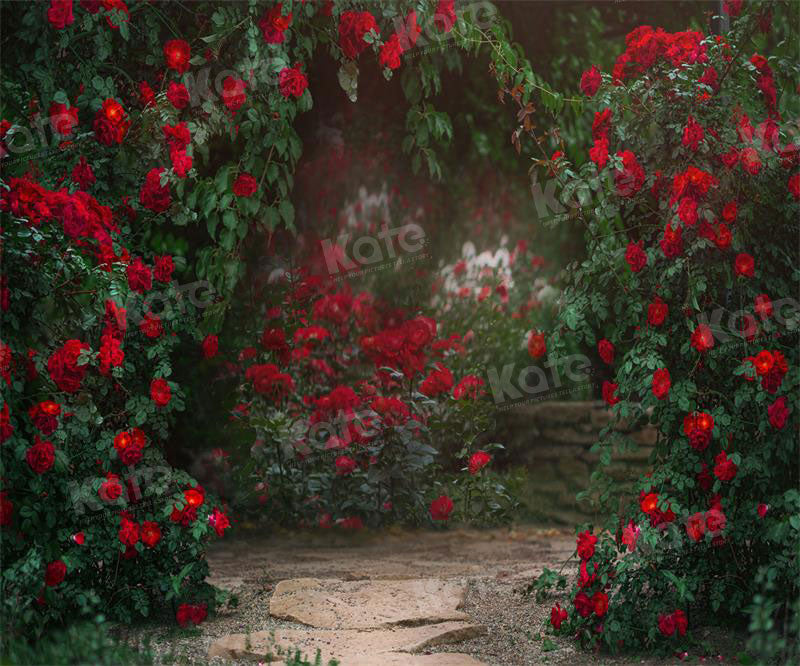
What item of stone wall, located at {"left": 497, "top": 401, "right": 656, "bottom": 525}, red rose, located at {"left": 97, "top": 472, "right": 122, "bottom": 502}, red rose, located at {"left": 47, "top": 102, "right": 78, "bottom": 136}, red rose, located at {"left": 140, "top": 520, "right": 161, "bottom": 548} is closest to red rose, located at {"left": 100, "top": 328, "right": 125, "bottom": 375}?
red rose, located at {"left": 97, "top": 472, "right": 122, "bottom": 502}

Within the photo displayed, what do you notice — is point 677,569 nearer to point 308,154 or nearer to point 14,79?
point 14,79

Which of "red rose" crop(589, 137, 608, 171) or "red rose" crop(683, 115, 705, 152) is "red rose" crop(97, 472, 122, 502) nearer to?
"red rose" crop(589, 137, 608, 171)

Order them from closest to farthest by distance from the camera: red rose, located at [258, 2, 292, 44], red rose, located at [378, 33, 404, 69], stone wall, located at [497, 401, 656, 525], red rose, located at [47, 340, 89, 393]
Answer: red rose, located at [47, 340, 89, 393] → red rose, located at [258, 2, 292, 44] → red rose, located at [378, 33, 404, 69] → stone wall, located at [497, 401, 656, 525]

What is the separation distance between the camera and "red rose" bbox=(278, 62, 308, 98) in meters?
3.19

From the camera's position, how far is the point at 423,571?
4.30 metres

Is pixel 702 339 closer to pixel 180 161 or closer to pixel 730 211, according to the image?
pixel 730 211

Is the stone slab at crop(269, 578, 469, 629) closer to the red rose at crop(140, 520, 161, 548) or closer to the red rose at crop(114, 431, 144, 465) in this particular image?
the red rose at crop(140, 520, 161, 548)

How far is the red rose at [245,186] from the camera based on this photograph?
331 cm

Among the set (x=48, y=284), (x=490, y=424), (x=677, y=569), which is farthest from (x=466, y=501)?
(x=48, y=284)

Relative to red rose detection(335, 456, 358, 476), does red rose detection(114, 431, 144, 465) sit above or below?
above

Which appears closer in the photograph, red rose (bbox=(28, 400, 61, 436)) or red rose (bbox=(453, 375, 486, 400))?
red rose (bbox=(28, 400, 61, 436))

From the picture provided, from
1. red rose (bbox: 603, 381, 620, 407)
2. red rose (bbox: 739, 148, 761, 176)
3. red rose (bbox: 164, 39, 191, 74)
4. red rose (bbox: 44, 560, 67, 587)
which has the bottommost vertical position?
red rose (bbox: 44, 560, 67, 587)

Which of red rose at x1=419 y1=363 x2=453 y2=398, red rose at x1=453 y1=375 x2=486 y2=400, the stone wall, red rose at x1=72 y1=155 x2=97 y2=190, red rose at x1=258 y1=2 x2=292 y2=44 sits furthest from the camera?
the stone wall

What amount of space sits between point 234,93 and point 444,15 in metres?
0.76
